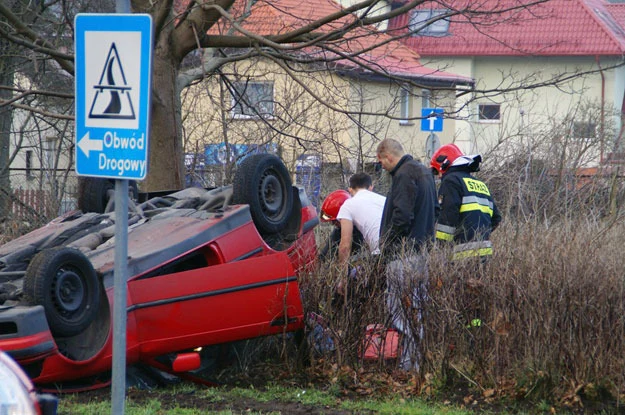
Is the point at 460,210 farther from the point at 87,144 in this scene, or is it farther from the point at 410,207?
the point at 87,144

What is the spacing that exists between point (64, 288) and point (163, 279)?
785mm

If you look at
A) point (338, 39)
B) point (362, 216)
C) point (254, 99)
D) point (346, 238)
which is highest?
point (338, 39)

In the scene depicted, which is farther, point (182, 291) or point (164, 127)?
point (164, 127)

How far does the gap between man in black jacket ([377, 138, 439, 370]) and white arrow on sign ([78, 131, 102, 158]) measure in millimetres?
3173

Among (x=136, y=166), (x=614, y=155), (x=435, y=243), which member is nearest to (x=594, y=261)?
(x=435, y=243)

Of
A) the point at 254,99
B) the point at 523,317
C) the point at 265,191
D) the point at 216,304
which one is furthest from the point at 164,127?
the point at 254,99

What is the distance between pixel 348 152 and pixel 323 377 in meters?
6.43

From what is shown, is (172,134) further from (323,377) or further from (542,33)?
(542,33)

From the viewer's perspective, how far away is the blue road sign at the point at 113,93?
4.24 meters

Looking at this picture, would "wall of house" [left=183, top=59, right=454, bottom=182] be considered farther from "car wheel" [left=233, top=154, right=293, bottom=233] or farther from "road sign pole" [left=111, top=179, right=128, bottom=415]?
"road sign pole" [left=111, top=179, right=128, bottom=415]

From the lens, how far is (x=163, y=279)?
264 inches

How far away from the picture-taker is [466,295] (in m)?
6.75

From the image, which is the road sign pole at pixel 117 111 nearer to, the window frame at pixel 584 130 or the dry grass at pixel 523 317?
the dry grass at pixel 523 317

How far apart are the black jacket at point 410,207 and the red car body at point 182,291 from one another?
2.86 feet
